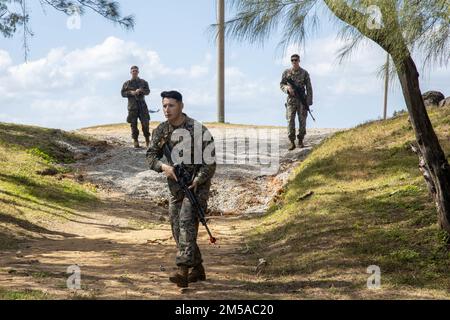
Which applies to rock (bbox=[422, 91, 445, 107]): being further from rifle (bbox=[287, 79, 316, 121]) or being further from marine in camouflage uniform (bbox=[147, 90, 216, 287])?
marine in camouflage uniform (bbox=[147, 90, 216, 287])

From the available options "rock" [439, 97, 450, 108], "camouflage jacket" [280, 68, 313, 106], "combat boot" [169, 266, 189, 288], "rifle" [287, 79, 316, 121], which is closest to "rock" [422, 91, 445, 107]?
"rock" [439, 97, 450, 108]

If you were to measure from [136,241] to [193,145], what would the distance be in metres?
4.09

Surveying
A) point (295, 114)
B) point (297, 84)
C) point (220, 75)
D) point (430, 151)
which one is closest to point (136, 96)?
point (295, 114)

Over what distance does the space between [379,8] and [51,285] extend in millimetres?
4426

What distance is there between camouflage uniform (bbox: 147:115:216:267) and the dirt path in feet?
1.33

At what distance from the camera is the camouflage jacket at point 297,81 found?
49.5ft

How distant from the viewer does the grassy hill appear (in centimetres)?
677

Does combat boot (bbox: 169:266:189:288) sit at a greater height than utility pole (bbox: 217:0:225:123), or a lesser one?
lesser

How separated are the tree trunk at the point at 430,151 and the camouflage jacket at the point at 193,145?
101 inches

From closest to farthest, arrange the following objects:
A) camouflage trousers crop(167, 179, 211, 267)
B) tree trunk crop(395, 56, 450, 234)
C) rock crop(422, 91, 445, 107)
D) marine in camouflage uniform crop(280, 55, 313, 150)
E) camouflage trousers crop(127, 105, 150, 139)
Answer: camouflage trousers crop(167, 179, 211, 267) → tree trunk crop(395, 56, 450, 234) → marine in camouflage uniform crop(280, 55, 313, 150) → rock crop(422, 91, 445, 107) → camouflage trousers crop(127, 105, 150, 139)

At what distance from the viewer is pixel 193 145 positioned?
21.6 feet

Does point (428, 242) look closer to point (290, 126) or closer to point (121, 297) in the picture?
point (121, 297)

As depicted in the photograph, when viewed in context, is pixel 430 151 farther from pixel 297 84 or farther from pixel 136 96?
pixel 136 96
